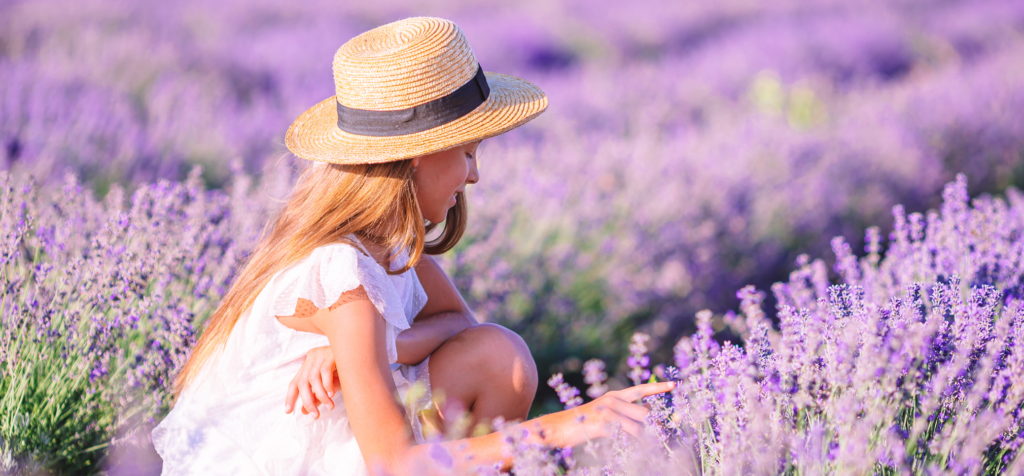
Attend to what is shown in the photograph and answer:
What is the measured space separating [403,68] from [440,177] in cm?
26

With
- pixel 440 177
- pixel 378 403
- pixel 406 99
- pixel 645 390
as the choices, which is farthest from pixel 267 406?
pixel 645 390

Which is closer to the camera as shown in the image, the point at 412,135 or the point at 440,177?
the point at 412,135

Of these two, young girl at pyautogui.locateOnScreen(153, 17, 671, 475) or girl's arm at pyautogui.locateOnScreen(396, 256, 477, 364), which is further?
girl's arm at pyautogui.locateOnScreen(396, 256, 477, 364)

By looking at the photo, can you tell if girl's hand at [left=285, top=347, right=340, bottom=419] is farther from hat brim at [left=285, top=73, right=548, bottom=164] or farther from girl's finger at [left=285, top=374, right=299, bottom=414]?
hat brim at [left=285, top=73, right=548, bottom=164]

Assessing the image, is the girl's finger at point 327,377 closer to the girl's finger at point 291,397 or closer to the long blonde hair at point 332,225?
the girl's finger at point 291,397

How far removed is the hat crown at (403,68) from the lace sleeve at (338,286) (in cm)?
33

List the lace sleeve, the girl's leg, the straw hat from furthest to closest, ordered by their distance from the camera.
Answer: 1. the girl's leg
2. the straw hat
3. the lace sleeve

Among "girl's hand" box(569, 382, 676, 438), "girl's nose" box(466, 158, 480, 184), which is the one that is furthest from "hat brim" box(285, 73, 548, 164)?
"girl's hand" box(569, 382, 676, 438)

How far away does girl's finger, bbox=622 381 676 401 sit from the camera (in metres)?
1.28

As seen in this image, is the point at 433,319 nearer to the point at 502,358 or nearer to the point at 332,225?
the point at 502,358

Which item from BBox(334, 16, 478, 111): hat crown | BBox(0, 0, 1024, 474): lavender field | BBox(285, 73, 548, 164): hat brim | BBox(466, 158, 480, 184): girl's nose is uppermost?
BBox(334, 16, 478, 111): hat crown

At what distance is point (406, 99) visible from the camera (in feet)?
5.04

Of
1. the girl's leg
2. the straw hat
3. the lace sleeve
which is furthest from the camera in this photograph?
the girl's leg

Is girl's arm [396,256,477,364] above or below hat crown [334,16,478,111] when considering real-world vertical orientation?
below
